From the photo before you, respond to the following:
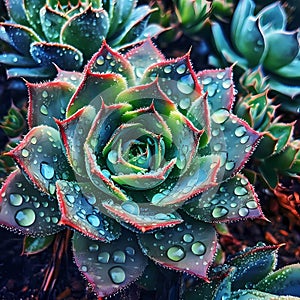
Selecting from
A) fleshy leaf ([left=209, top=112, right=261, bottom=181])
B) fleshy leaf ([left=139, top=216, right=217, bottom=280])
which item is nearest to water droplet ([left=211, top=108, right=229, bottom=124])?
fleshy leaf ([left=209, top=112, right=261, bottom=181])

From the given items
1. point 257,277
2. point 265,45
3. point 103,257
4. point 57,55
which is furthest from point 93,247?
point 265,45

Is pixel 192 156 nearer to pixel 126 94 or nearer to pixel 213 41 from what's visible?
pixel 126 94

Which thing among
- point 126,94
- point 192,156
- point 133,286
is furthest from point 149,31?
point 133,286

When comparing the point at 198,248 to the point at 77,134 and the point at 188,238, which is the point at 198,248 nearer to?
the point at 188,238

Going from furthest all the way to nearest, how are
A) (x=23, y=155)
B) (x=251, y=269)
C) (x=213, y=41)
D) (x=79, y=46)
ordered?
(x=213, y=41), (x=79, y=46), (x=251, y=269), (x=23, y=155)

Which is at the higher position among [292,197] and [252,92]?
[252,92]

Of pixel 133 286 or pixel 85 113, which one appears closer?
pixel 85 113
